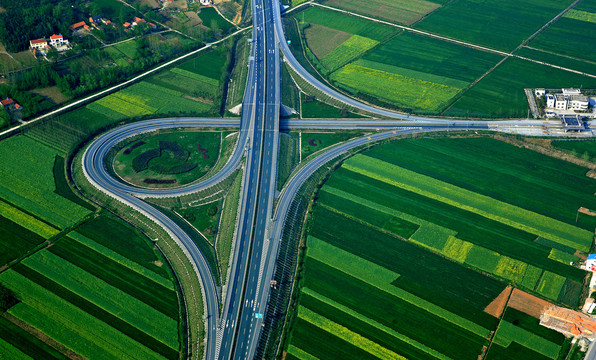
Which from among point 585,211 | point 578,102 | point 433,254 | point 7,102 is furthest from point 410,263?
point 7,102

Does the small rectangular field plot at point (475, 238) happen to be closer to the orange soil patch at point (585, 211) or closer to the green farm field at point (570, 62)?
the orange soil patch at point (585, 211)

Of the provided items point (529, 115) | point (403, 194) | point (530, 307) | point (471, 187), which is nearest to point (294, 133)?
point (403, 194)

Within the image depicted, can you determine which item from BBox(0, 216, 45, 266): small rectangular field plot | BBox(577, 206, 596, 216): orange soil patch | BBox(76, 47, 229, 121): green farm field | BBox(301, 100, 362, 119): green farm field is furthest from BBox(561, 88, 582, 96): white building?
BBox(0, 216, 45, 266): small rectangular field plot

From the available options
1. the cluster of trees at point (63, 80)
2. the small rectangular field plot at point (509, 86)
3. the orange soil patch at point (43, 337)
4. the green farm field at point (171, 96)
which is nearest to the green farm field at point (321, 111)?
the green farm field at point (171, 96)

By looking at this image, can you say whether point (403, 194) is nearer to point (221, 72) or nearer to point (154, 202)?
point (154, 202)

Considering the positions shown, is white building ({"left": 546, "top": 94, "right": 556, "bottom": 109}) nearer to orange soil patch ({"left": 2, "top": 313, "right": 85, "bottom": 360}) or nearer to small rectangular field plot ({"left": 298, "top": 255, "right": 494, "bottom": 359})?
small rectangular field plot ({"left": 298, "top": 255, "right": 494, "bottom": 359})

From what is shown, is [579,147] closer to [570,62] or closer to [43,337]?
[570,62]
